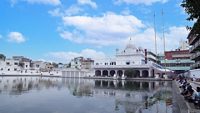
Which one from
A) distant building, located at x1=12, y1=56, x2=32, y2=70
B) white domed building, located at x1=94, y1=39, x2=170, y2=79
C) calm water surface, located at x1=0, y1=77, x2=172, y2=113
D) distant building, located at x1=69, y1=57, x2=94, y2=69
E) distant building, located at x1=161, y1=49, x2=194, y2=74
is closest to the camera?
calm water surface, located at x1=0, y1=77, x2=172, y2=113

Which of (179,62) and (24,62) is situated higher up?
(24,62)

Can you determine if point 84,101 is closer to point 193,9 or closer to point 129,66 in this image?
point 193,9

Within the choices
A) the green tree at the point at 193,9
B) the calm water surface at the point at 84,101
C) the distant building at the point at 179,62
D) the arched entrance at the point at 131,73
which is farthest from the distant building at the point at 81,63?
the green tree at the point at 193,9

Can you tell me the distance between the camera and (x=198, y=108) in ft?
58.4

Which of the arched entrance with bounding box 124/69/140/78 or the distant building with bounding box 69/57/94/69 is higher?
the distant building with bounding box 69/57/94/69

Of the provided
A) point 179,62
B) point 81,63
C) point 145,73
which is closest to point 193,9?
point 145,73

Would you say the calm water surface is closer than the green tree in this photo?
No

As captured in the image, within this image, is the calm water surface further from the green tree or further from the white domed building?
the white domed building

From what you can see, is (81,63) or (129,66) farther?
(81,63)

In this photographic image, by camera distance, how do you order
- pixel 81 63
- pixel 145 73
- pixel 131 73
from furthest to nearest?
1. pixel 81 63
2. pixel 145 73
3. pixel 131 73

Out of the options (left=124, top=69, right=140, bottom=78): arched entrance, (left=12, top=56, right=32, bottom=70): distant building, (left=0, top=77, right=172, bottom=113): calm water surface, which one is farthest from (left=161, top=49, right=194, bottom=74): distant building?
(left=12, top=56, right=32, bottom=70): distant building

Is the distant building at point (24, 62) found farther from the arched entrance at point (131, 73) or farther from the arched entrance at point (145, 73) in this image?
the arched entrance at point (145, 73)

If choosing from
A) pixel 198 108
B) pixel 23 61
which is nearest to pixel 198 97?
pixel 198 108

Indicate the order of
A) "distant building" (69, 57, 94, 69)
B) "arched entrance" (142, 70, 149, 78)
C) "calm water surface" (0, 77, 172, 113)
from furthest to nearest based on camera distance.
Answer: "distant building" (69, 57, 94, 69), "arched entrance" (142, 70, 149, 78), "calm water surface" (0, 77, 172, 113)
